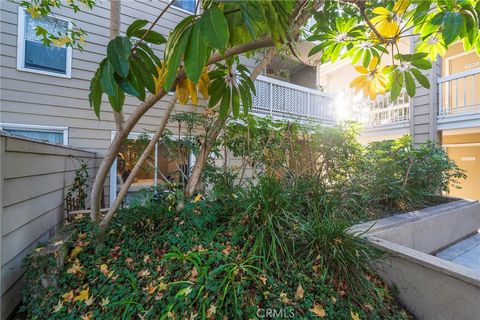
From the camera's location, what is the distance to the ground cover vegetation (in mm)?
1607

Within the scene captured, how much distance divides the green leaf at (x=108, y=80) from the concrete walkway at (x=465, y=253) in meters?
A: 4.60

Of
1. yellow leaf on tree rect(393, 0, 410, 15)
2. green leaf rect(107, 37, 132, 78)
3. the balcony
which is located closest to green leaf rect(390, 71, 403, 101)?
yellow leaf on tree rect(393, 0, 410, 15)

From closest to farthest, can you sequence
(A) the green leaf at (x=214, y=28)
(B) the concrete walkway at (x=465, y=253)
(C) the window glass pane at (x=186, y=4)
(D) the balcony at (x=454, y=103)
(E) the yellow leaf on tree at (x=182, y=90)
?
1. (A) the green leaf at (x=214, y=28)
2. (E) the yellow leaf on tree at (x=182, y=90)
3. (B) the concrete walkway at (x=465, y=253)
4. (D) the balcony at (x=454, y=103)
5. (C) the window glass pane at (x=186, y=4)

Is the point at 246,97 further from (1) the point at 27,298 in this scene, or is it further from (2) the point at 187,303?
(1) the point at 27,298

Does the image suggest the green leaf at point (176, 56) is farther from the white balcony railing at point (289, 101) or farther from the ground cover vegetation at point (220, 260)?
the white balcony railing at point (289, 101)

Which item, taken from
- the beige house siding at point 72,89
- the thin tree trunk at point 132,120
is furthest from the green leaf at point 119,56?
the beige house siding at point 72,89

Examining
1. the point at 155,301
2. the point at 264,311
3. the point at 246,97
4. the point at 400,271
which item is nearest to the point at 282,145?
the point at 246,97

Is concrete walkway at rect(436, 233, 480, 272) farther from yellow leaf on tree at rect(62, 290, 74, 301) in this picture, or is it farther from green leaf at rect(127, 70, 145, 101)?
yellow leaf on tree at rect(62, 290, 74, 301)

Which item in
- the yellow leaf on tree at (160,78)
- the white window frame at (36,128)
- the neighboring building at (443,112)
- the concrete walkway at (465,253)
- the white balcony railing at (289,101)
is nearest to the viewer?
the yellow leaf on tree at (160,78)

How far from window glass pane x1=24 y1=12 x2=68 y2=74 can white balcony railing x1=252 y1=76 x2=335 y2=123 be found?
418 cm

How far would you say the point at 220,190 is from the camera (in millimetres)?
2803

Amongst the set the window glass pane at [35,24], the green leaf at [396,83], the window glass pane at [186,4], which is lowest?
Result: the green leaf at [396,83]

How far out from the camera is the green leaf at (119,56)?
3.76 feet

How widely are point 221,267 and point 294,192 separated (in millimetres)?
1522
